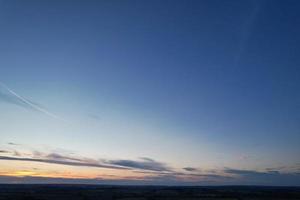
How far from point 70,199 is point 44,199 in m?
7.01

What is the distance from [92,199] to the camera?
86.8 metres

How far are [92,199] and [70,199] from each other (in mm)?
5222

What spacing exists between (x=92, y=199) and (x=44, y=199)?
37.5 feet

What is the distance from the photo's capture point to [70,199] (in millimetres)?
86312

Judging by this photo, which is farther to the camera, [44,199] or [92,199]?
[92,199]

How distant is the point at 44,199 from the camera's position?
8138 centimetres

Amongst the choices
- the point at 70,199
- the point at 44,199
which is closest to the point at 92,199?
the point at 70,199

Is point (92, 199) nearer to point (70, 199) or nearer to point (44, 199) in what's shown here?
point (70, 199)
